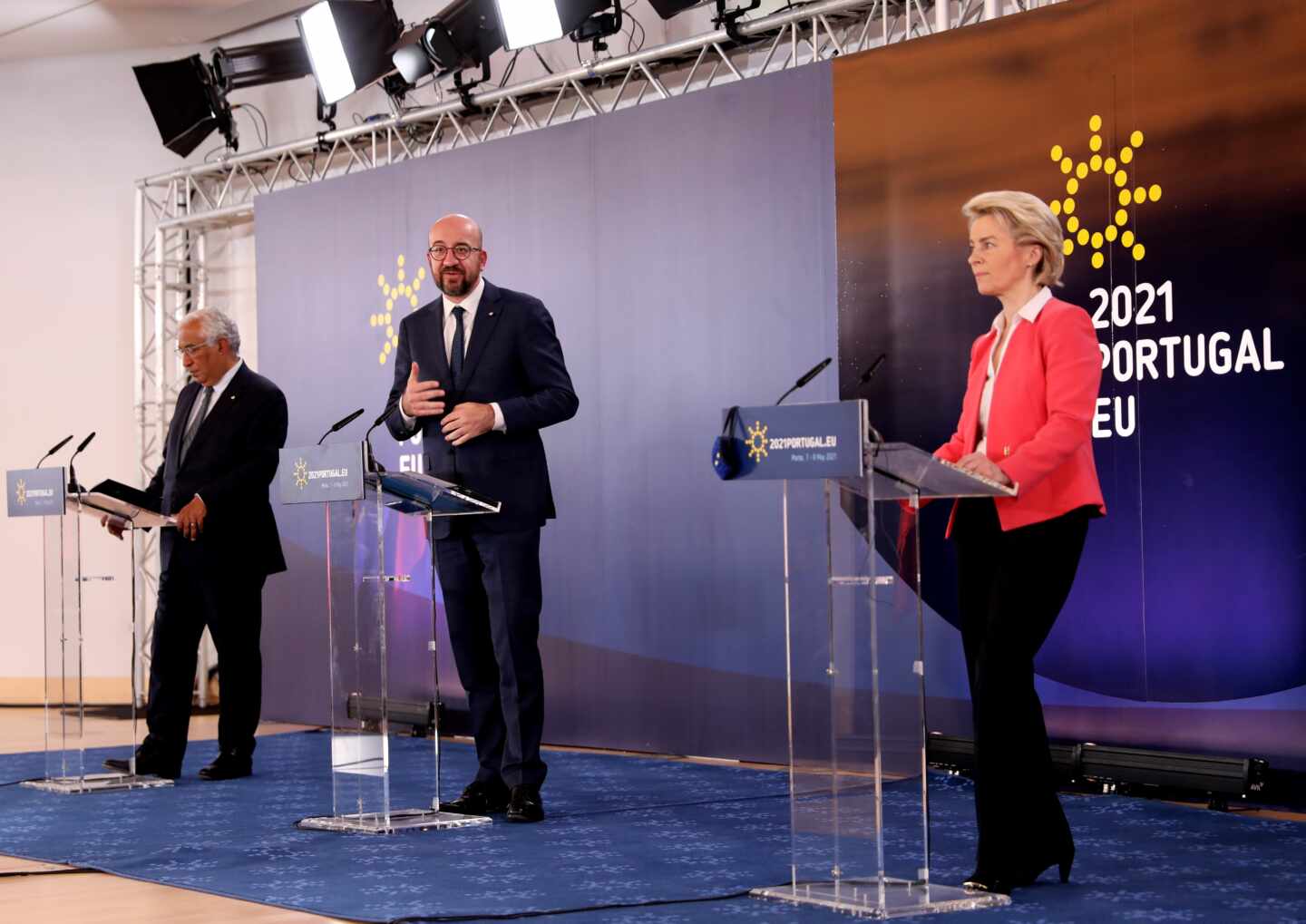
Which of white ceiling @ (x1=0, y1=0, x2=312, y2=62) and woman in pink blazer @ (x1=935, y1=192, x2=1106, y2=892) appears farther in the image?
white ceiling @ (x1=0, y1=0, x2=312, y2=62)

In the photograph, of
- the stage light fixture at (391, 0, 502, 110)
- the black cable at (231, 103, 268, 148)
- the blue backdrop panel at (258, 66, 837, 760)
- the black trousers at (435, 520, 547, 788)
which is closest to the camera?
the black trousers at (435, 520, 547, 788)

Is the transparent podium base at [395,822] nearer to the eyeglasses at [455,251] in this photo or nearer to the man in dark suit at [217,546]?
the man in dark suit at [217,546]

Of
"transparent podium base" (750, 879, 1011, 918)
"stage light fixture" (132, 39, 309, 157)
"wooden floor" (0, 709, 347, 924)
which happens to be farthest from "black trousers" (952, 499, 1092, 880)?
"stage light fixture" (132, 39, 309, 157)

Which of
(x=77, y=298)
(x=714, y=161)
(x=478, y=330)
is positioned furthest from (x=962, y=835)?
(x=77, y=298)

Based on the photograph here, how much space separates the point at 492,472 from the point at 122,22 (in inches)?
242

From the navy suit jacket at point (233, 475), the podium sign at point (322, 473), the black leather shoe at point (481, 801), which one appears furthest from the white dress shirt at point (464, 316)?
the navy suit jacket at point (233, 475)

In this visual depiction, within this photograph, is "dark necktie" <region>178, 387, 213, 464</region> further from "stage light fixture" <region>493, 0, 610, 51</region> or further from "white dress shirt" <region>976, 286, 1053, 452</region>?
"white dress shirt" <region>976, 286, 1053, 452</region>

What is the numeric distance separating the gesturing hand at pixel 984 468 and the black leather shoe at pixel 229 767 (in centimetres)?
382

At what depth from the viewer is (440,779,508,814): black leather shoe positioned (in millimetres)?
5059

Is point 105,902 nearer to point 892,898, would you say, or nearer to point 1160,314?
point 892,898

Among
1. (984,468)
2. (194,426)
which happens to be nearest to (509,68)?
(194,426)

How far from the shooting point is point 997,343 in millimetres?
3734

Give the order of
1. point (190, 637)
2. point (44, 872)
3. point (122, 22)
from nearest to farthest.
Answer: point (44, 872) → point (190, 637) → point (122, 22)

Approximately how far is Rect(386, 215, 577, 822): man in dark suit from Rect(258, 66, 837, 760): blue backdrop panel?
1.19m
